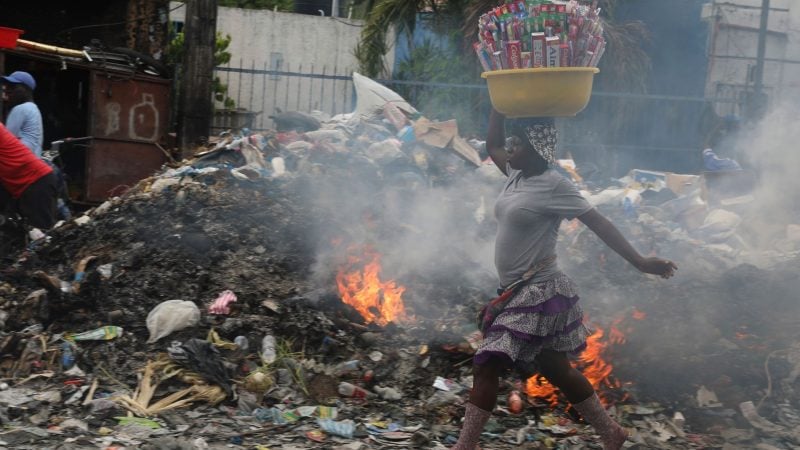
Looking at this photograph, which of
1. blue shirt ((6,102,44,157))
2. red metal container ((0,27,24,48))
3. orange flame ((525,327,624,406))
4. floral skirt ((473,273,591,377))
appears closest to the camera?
floral skirt ((473,273,591,377))

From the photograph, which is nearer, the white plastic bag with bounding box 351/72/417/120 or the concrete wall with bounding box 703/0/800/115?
the white plastic bag with bounding box 351/72/417/120

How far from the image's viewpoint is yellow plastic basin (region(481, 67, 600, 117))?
13.7 ft

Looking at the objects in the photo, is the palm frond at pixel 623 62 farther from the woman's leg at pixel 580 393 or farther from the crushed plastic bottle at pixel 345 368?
the woman's leg at pixel 580 393

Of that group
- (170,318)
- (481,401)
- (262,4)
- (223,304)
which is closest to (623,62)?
(223,304)

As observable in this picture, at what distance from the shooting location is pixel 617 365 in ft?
17.9

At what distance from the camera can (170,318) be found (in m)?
5.60

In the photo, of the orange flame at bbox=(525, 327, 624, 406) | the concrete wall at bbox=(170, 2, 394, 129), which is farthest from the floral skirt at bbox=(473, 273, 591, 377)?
the concrete wall at bbox=(170, 2, 394, 129)

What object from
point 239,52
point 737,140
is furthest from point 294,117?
point 239,52

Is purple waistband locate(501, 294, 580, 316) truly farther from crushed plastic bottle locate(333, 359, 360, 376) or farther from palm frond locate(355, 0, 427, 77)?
palm frond locate(355, 0, 427, 77)

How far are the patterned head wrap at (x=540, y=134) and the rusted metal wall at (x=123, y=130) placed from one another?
7.56 m

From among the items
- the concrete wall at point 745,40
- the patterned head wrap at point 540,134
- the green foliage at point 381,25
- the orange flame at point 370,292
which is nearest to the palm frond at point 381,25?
the green foliage at point 381,25

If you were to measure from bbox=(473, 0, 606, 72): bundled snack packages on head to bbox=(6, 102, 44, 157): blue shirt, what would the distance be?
5.85 meters

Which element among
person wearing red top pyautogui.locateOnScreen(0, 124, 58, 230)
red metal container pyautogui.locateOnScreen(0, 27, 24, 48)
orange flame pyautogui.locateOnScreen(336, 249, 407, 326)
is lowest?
orange flame pyautogui.locateOnScreen(336, 249, 407, 326)

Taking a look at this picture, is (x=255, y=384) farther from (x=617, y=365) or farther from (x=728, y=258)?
(x=728, y=258)
